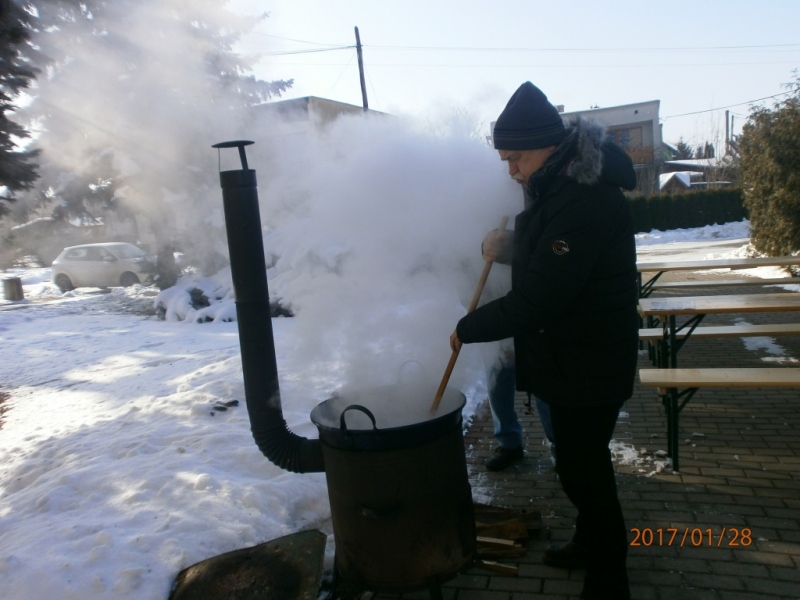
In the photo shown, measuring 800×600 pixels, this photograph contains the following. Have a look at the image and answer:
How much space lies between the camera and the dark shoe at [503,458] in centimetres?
400

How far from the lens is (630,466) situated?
3.93 m

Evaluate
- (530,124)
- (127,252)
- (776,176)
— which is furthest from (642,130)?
(530,124)

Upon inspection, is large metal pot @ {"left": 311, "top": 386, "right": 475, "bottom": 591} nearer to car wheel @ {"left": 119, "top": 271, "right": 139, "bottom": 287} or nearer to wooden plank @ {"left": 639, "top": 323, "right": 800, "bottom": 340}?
wooden plank @ {"left": 639, "top": 323, "right": 800, "bottom": 340}

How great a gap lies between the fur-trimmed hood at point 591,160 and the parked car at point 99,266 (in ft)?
53.5

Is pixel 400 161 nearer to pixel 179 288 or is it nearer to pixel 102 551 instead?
pixel 102 551

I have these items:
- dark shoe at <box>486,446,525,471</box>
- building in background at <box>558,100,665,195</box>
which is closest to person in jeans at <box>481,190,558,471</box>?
dark shoe at <box>486,446,525,471</box>

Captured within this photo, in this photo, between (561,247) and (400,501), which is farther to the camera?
(400,501)

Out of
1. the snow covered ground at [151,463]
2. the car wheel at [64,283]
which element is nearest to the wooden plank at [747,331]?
the snow covered ground at [151,463]

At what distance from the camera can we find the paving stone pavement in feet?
8.98

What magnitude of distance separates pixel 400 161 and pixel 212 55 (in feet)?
15.4

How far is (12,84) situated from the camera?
4602mm

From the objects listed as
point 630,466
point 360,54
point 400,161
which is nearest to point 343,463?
point 400,161
